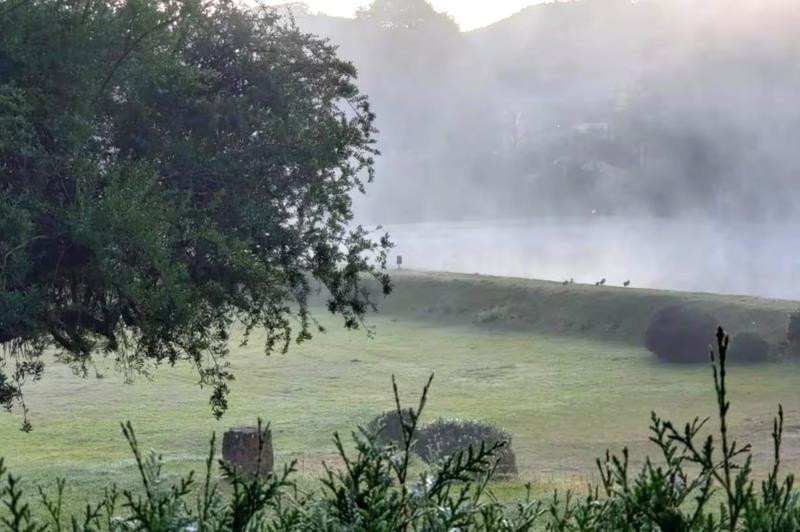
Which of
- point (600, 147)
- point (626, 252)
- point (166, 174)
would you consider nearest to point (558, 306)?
point (166, 174)

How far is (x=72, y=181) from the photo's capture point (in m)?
11.4

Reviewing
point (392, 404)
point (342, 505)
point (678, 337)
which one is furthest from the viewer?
point (678, 337)

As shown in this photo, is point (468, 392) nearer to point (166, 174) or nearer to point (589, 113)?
point (166, 174)

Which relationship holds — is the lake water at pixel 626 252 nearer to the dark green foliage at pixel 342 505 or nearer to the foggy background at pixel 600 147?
the foggy background at pixel 600 147

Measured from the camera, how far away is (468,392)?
36.6 meters

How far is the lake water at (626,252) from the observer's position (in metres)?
84.1

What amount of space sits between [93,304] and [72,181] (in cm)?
168

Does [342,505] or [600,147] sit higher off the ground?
[600,147]

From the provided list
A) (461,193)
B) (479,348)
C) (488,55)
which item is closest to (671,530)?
(479,348)

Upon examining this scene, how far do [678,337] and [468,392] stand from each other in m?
12.1

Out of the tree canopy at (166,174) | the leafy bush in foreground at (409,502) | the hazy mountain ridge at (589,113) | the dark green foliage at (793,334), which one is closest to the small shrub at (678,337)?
the dark green foliage at (793,334)

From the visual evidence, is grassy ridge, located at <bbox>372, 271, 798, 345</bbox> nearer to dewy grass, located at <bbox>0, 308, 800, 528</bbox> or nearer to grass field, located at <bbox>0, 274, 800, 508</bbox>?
grass field, located at <bbox>0, 274, 800, 508</bbox>

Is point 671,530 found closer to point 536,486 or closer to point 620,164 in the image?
point 536,486

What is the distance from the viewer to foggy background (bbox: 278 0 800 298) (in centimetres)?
9912
